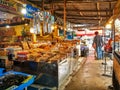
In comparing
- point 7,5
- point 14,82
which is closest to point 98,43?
point 7,5

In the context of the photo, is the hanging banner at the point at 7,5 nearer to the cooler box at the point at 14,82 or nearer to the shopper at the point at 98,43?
the cooler box at the point at 14,82

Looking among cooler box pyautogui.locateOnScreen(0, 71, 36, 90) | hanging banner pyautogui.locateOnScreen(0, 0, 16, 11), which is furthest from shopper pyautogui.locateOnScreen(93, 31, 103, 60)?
cooler box pyautogui.locateOnScreen(0, 71, 36, 90)

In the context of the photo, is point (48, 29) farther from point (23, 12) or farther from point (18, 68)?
point (18, 68)

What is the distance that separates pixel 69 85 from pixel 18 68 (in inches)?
81.8

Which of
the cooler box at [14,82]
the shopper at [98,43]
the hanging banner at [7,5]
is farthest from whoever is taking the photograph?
the shopper at [98,43]

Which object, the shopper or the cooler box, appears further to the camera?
the shopper

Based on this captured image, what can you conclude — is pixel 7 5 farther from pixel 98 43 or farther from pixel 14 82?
pixel 98 43

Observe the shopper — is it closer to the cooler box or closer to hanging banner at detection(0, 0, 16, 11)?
hanging banner at detection(0, 0, 16, 11)

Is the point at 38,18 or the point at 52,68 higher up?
the point at 38,18

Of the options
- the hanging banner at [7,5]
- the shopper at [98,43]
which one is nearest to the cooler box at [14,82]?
the hanging banner at [7,5]

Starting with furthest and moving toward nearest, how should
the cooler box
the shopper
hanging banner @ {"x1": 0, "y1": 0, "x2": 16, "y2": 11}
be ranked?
the shopper
hanging banner @ {"x1": 0, "y1": 0, "x2": 16, "y2": 11}
the cooler box

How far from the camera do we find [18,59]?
581cm

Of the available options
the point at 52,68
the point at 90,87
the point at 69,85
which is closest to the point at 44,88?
the point at 52,68

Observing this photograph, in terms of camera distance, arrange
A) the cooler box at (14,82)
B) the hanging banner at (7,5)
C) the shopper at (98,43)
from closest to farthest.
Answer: the cooler box at (14,82) < the hanging banner at (7,5) < the shopper at (98,43)
